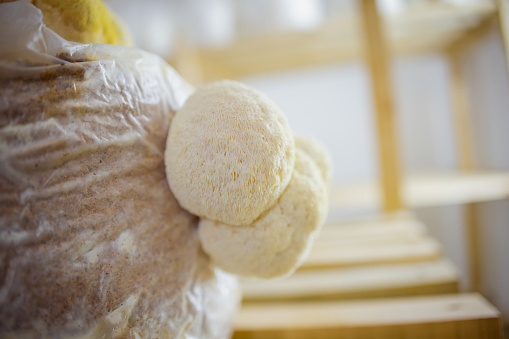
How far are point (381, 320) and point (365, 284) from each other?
15cm

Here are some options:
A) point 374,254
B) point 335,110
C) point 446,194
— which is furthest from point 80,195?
point 335,110

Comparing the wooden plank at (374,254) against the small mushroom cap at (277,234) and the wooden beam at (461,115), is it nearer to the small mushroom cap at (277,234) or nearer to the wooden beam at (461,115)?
the small mushroom cap at (277,234)

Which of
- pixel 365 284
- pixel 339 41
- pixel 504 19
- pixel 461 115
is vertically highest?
pixel 339 41

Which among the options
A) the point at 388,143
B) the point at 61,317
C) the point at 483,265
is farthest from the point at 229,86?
the point at 483,265

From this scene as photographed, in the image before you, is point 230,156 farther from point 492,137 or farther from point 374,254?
point 492,137

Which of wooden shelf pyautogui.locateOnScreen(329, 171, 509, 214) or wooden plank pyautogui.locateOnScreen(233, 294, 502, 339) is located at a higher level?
wooden plank pyautogui.locateOnScreen(233, 294, 502, 339)

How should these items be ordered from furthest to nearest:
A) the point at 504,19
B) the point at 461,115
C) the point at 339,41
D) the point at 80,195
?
the point at 461,115, the point at 339,41, the point at 504,19, the point at 80,195

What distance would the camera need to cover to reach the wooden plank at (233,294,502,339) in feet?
1.63

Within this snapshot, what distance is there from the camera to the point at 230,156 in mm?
312

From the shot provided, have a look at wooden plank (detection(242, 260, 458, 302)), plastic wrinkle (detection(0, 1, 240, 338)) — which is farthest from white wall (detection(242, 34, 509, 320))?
plastic wrinkle (detection(0, 1, 240, 338))

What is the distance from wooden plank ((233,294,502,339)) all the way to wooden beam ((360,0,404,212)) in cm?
71

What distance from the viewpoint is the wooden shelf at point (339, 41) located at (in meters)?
1.61

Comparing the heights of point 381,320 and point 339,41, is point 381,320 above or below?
below

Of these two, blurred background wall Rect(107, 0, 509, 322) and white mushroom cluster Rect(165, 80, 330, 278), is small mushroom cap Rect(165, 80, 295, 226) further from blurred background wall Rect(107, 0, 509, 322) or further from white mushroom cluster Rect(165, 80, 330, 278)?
blurred background wall Rect(107, 0, 509, 322)
